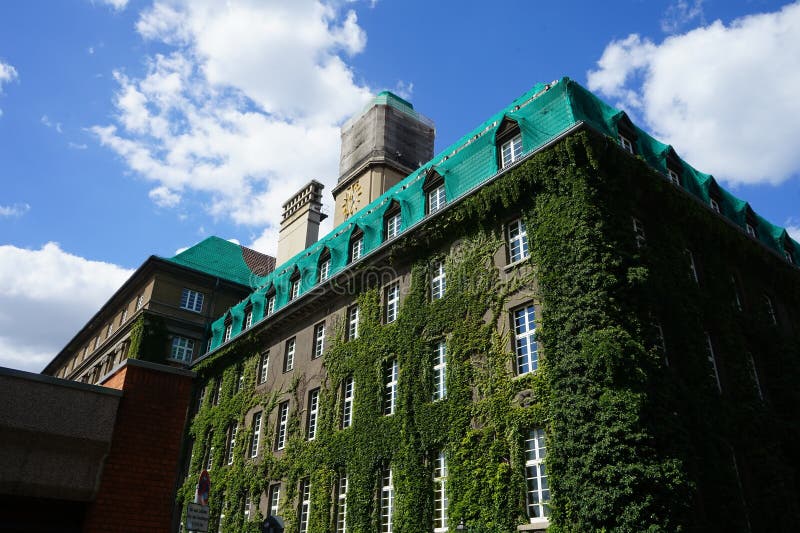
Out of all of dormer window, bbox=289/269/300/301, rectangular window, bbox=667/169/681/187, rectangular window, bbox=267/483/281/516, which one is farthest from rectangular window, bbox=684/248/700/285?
rectangular window, bbox=267/483/281/516

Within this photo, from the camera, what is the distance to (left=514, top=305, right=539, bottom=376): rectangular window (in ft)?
60.6

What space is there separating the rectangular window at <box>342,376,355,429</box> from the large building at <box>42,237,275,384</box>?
56.9 ft

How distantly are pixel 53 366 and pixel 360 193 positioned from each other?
38453 millimetres

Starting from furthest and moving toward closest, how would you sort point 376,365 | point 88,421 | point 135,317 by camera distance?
point 135,317 < point 376,365 < point 88,421

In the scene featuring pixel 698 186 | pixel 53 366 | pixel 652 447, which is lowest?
pixel 652 447

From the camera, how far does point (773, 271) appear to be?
25391mm

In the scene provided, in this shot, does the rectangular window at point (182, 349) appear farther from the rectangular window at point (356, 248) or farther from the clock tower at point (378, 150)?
the rectangular window at point (356, 248)

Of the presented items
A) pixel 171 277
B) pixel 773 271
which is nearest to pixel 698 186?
pixel 773 271

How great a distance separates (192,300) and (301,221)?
8.91 meters

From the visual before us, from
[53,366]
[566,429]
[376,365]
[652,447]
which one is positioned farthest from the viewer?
[53,366]

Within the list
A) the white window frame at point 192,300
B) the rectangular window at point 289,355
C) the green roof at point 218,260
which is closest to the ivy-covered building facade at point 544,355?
the rectangular window at point 289,355

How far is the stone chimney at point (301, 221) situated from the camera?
134 feet

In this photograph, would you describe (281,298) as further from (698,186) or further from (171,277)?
(698,186)

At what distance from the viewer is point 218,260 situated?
44.7m
